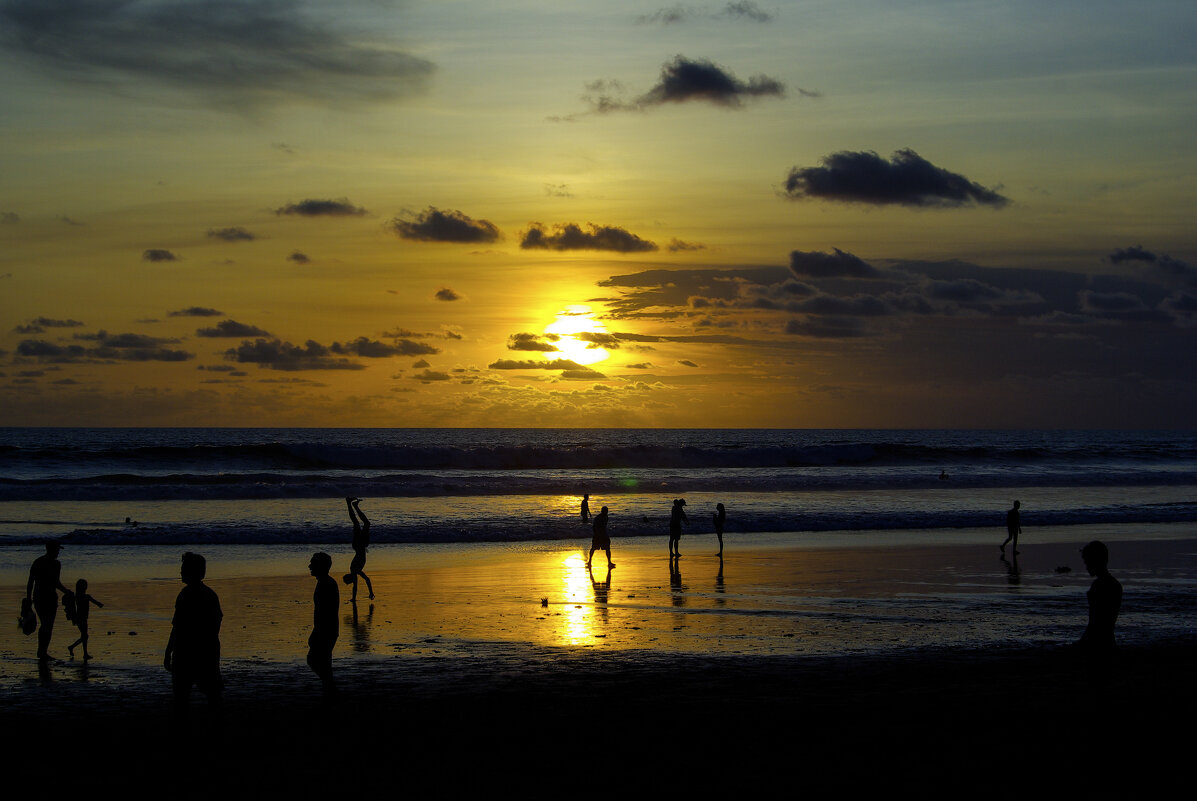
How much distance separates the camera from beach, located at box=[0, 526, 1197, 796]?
8.74 metres

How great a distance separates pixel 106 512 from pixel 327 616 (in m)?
33.7

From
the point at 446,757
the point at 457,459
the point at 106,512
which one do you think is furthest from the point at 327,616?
the point at 457,459

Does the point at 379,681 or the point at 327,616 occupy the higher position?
the point at 327,616

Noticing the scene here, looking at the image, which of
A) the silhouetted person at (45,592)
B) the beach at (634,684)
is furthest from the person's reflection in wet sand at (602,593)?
the silhouetted person at (45,592)

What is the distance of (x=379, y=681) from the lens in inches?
472

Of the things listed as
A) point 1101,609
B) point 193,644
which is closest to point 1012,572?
point 1101,609

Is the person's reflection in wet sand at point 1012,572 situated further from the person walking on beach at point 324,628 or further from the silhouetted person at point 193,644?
the silhouetted person at point 193,644

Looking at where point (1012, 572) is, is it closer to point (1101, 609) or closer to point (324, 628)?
point (1101, 609)

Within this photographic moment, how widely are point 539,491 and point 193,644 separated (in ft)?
142

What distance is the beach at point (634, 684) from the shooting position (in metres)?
8.74

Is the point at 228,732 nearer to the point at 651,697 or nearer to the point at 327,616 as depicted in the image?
the point at 327,616

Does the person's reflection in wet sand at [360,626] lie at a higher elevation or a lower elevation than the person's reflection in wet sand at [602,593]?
higher

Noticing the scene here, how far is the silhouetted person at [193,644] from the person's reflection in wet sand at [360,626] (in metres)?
5.04

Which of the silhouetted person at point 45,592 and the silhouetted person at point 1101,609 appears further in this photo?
the silhouetted person at point 45,592
